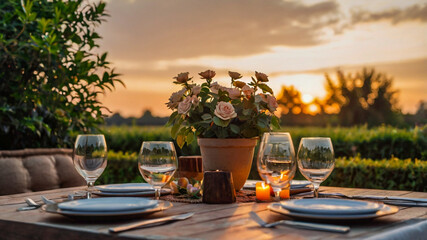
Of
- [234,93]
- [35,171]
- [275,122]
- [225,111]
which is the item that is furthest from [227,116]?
[35,171]

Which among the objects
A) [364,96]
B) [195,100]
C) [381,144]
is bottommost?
[381,144]

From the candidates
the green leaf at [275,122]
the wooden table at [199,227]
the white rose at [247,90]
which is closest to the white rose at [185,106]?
the white rose at [247,90]

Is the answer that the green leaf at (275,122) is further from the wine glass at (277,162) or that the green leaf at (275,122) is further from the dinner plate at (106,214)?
the dinner plate at (106,214)

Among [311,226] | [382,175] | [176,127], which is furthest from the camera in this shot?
[382,175]

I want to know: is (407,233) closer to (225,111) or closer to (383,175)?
(225,111)

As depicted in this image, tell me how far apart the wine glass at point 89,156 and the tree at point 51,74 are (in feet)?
6.65

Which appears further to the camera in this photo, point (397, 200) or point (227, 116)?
point (227, 116)

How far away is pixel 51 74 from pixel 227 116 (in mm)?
2429

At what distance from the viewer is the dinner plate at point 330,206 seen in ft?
4.04

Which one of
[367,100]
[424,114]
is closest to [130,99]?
[424,114]

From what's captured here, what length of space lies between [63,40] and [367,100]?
2455cm

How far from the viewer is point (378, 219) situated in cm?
133

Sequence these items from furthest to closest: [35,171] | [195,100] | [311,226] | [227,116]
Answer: [35,171] → [195,100] → [227,116] → [311,226]

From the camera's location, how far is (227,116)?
6.03ft
